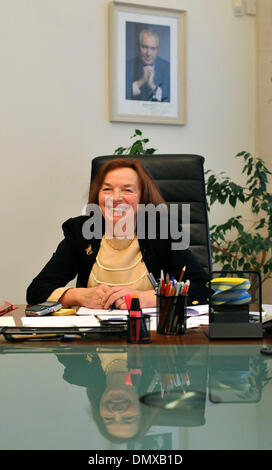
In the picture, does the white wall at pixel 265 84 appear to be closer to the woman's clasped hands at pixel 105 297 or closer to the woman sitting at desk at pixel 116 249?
the woman sitting at desk at pixel 116 249

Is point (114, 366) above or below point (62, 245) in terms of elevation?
below

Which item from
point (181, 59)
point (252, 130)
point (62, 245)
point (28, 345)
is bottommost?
point (28, 345)

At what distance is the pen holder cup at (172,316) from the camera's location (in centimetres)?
134

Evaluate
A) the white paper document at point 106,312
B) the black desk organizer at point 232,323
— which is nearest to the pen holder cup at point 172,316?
the black desk organizer at point 232,323

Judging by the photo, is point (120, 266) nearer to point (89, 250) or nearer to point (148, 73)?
point (89, 250)

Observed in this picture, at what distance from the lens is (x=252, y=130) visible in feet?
12.1

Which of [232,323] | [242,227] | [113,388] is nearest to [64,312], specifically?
[232,323]

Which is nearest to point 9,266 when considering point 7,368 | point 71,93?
point 71,93

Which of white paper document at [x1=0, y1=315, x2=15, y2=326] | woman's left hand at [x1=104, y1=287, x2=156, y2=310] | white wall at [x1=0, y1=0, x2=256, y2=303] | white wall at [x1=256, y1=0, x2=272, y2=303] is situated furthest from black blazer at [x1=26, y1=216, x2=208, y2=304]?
white wall at [x1=256, y1=0, x2=272, y2=303]

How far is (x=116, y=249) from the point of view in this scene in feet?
6.98

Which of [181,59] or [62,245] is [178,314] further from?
[181,59]

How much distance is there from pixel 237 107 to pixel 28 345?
2786 millimetres

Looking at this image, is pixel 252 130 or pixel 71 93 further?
pixel 252 130
